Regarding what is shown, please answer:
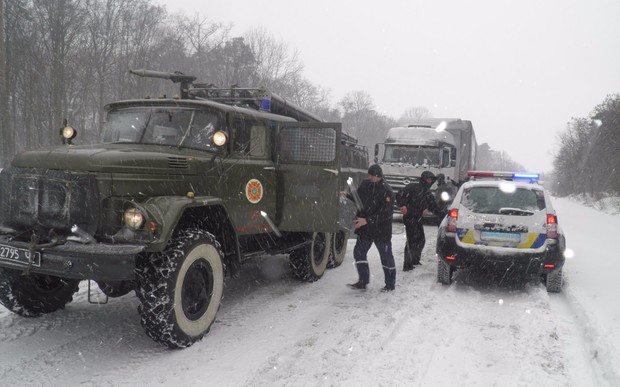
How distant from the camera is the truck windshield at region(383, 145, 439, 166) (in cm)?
1560

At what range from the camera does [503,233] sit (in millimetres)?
6152

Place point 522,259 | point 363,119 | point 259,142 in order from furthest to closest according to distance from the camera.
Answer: point 363,119, point 522,259, point 259,142

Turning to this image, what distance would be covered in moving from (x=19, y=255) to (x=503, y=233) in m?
5.59

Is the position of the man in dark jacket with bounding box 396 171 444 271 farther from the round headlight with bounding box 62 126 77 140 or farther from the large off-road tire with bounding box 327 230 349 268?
the round headlight with bounding box 62 126 77 140

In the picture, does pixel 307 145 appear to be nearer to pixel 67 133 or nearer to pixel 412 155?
pixel 67 133

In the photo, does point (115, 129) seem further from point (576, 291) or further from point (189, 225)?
point (576, 291)

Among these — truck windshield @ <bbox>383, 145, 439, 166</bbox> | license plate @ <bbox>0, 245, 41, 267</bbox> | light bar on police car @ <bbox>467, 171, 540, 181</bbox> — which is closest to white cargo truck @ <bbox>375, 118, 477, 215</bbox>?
truck windshield @ <bbox>383, 145, 439, 166</bbox>

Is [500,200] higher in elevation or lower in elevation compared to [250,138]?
lower

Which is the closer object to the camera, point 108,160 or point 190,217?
point 108,160

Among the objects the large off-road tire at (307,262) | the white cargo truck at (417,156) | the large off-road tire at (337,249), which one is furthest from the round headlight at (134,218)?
the white cargo truck at (417,156)

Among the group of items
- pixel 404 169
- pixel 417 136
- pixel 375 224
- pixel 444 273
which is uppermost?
pixel 417 136

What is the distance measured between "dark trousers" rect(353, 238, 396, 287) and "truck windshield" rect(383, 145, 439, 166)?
32.1ft

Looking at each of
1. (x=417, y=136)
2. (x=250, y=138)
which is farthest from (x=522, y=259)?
(x=417, y=136)

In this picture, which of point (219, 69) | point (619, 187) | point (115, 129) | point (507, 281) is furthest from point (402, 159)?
point (219, 69)
